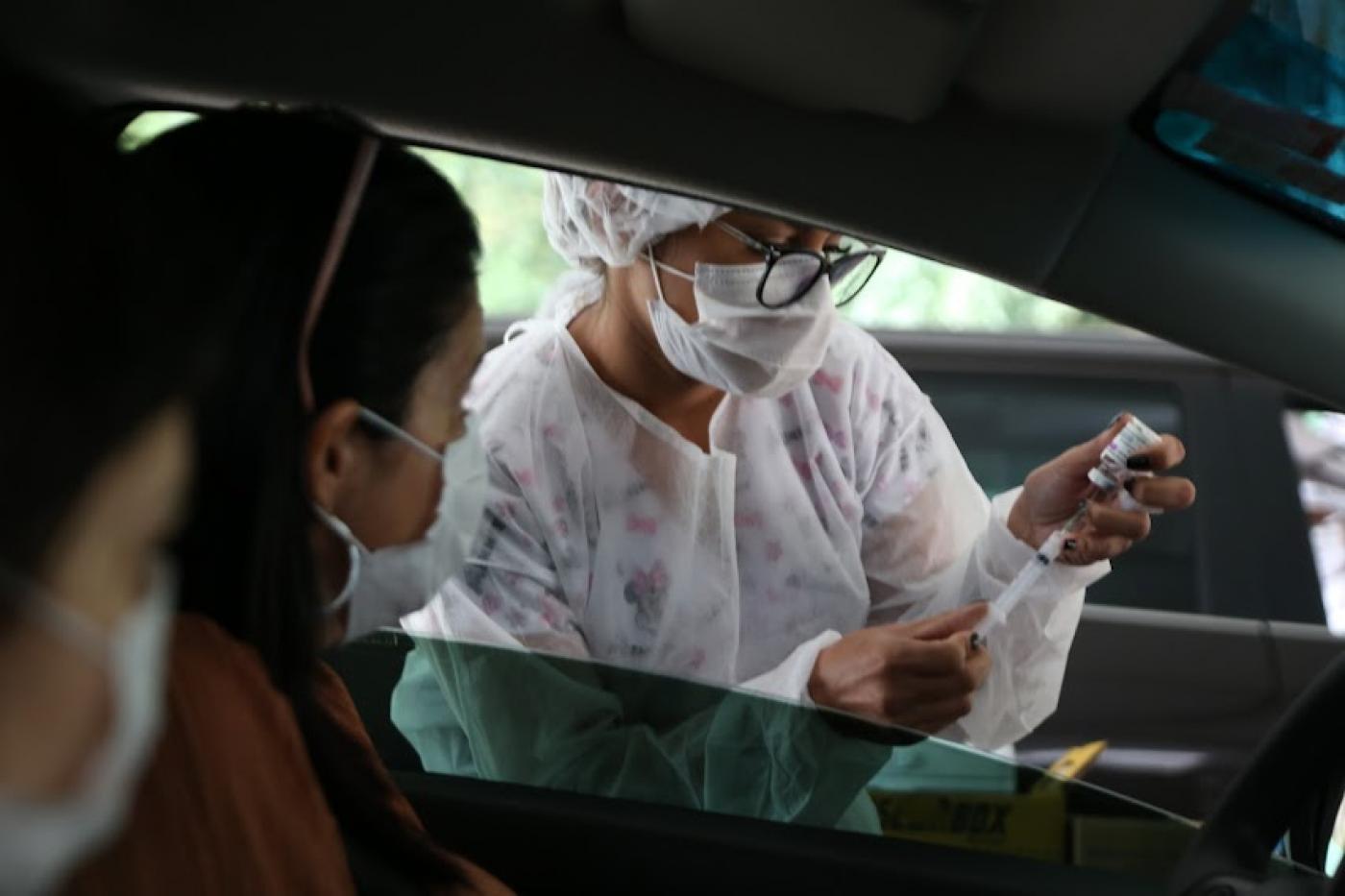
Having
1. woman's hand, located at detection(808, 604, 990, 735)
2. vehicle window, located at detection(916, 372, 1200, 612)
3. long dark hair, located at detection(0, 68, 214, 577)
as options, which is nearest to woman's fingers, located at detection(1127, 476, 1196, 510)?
woman's hand, located at detection(808, 604, 990, 735)

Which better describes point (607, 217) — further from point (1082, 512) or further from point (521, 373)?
point (1082, 512)

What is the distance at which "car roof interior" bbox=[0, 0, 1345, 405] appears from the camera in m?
1.36

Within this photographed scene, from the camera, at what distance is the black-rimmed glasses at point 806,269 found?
1926 mm

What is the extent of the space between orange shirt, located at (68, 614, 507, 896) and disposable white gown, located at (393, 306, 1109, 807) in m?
0.62

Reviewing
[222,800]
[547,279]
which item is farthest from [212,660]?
[547,279]

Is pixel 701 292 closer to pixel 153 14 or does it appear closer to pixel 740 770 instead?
pixel 740 770

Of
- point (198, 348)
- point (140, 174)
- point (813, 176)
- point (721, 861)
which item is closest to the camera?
point (198, 348)

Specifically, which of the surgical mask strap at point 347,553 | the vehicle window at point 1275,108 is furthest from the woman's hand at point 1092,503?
→ the surgical mask strap at point 347,553

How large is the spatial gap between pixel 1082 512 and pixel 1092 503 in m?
0.02

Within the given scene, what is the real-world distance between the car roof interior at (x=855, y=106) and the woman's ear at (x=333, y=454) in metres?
0.23

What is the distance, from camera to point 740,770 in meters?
2.01

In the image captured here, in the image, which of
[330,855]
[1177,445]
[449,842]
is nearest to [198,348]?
[330,855]

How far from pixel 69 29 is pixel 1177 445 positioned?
1.29 metres

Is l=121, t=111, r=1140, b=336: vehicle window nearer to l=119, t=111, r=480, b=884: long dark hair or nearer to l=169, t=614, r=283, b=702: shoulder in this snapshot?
l=119, t=111, r=480, b=884: long dark hair
